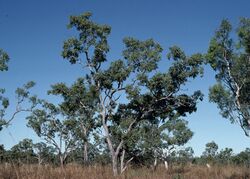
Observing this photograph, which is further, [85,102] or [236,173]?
[85,102]

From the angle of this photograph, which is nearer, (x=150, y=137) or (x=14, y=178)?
(x=14, y=178)

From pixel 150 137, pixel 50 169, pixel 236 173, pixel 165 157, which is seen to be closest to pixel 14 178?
pixel 50 169

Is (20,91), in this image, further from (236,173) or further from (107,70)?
(236,173)

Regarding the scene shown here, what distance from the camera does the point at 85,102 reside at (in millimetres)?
25359

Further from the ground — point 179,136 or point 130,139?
point 179,136

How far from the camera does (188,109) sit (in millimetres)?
25422

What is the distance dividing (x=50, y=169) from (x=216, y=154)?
297 feet

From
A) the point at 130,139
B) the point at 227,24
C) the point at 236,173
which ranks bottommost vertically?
the point at 236,173

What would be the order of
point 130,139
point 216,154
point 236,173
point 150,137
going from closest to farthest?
point 236,173 → point 130,139 → point 150,137 → point 216,154

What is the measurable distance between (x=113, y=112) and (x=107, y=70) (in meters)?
3.01

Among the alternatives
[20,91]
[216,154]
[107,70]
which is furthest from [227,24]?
[216,154]

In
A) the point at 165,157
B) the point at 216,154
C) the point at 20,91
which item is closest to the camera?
the point at 20,91

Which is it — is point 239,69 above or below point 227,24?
below

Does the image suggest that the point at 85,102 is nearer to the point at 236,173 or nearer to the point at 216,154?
the point at 236,173
